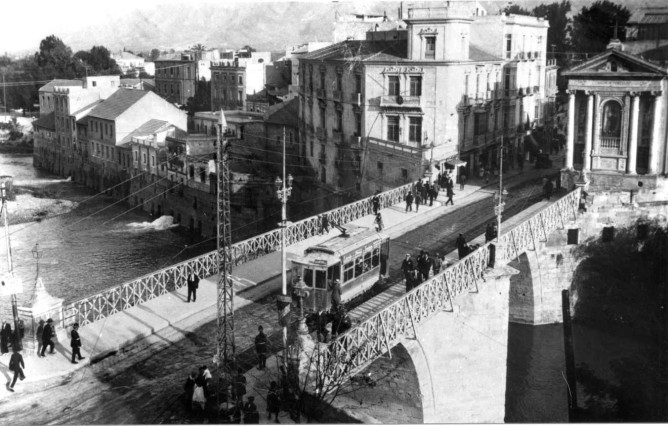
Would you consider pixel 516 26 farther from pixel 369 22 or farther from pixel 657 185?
pixel 657 185

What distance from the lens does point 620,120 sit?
146ft

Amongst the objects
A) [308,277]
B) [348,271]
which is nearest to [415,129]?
[348,271]

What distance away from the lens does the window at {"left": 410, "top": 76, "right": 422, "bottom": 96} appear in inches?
2211

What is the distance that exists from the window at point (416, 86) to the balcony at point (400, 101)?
41cm

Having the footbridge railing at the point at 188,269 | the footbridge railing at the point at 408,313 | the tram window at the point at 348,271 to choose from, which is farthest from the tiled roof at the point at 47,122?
the tram window at the point at 348,271

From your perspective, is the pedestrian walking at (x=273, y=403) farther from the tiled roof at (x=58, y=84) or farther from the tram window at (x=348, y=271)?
the tiled roof at (x=58, y=84)

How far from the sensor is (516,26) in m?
63.5

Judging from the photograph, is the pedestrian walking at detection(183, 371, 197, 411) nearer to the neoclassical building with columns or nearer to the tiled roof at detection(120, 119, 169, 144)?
the neoclassical building with columns

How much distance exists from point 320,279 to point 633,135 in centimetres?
2474

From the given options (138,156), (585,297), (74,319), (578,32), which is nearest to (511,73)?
(578,32)

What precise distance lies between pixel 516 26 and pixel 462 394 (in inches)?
1660

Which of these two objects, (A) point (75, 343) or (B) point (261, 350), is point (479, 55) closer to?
(B) point (261, 350)

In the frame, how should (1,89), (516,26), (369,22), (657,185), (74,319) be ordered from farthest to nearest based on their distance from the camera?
(1,89), (369,22), (516,26), (657,185), (74,319)

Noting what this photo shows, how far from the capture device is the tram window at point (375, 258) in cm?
3070
